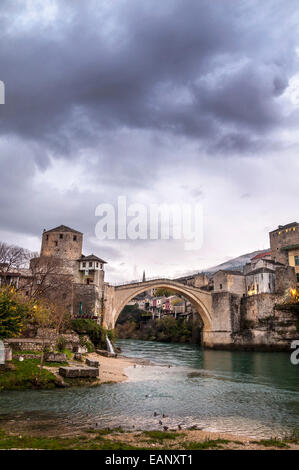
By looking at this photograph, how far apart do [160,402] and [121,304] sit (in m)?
29.4

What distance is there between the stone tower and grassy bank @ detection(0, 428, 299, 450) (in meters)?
34.5

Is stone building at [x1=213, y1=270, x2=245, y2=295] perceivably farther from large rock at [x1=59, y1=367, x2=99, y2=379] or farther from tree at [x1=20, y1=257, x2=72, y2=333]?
large rock at [x1=59, y1=367, x2=99, y2=379]

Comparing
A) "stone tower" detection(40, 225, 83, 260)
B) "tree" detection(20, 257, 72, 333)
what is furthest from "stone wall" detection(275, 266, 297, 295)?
"tree" detection(20, 257, 72, 333)

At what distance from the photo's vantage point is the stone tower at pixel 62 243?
1598 inches

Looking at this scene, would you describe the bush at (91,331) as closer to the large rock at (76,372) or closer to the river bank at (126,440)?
the large rock at (76,372)

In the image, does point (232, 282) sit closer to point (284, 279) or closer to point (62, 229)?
point (284, 279)

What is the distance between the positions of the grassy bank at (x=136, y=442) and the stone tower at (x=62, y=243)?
113 feet

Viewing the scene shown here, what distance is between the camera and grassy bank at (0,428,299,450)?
5.98 meters

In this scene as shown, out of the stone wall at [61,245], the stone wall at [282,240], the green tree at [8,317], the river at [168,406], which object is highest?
the stone wall at [282,240]

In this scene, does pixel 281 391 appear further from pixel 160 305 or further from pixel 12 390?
pixel 160 305

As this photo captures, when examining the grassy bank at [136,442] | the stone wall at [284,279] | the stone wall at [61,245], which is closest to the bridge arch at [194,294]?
the stone wall at [61,245]

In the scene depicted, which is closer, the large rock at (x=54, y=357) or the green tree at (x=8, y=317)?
the green tree at (x=8, y=317)
